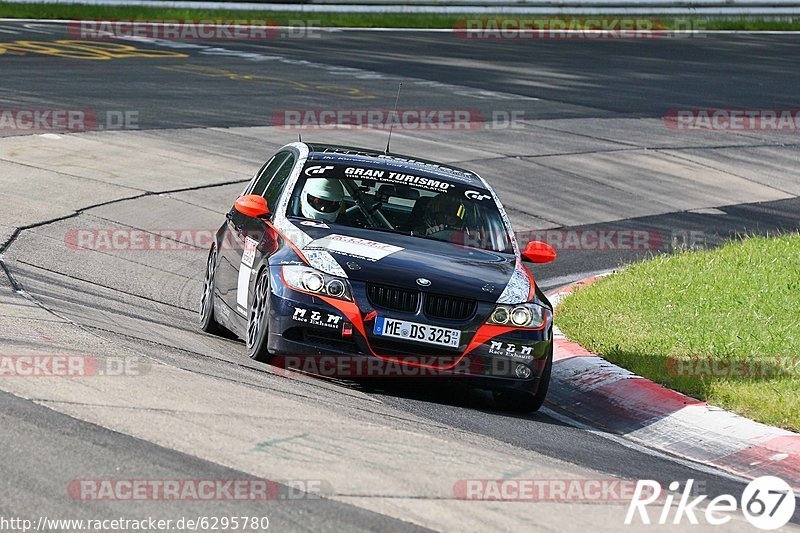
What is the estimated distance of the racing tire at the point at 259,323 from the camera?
8650 mm

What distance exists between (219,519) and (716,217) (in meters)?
14.5

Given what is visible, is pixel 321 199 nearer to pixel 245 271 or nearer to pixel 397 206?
pixel 397 206

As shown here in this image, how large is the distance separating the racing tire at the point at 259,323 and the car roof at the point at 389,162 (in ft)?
4.60

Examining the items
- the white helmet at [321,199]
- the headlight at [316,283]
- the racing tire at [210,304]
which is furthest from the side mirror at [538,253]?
the racing tire at [210,304]

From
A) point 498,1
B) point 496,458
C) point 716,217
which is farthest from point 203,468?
point 498,1

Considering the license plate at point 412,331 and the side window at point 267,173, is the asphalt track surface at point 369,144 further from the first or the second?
the side window at point 267,173

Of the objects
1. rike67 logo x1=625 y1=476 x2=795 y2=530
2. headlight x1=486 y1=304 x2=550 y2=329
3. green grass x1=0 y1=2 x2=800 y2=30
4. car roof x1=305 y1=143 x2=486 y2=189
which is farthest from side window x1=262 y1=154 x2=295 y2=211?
green grass x1=0 y1=2 x2=800 y2=30

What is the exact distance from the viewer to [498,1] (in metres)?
38.0

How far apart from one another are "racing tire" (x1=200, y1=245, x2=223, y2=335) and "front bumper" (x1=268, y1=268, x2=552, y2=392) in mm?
1751

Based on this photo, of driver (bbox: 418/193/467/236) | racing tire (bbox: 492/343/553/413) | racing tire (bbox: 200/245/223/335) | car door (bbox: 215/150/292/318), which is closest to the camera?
racing tire (bbox: 492/343/553/413)

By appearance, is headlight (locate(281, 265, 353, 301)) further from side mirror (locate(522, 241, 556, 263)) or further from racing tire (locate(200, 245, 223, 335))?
racing tire (locate(200, 245, 223, 335))

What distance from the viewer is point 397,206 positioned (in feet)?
31.6

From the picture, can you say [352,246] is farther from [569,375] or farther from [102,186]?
[102,186]

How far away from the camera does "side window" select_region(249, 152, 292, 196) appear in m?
10.4
